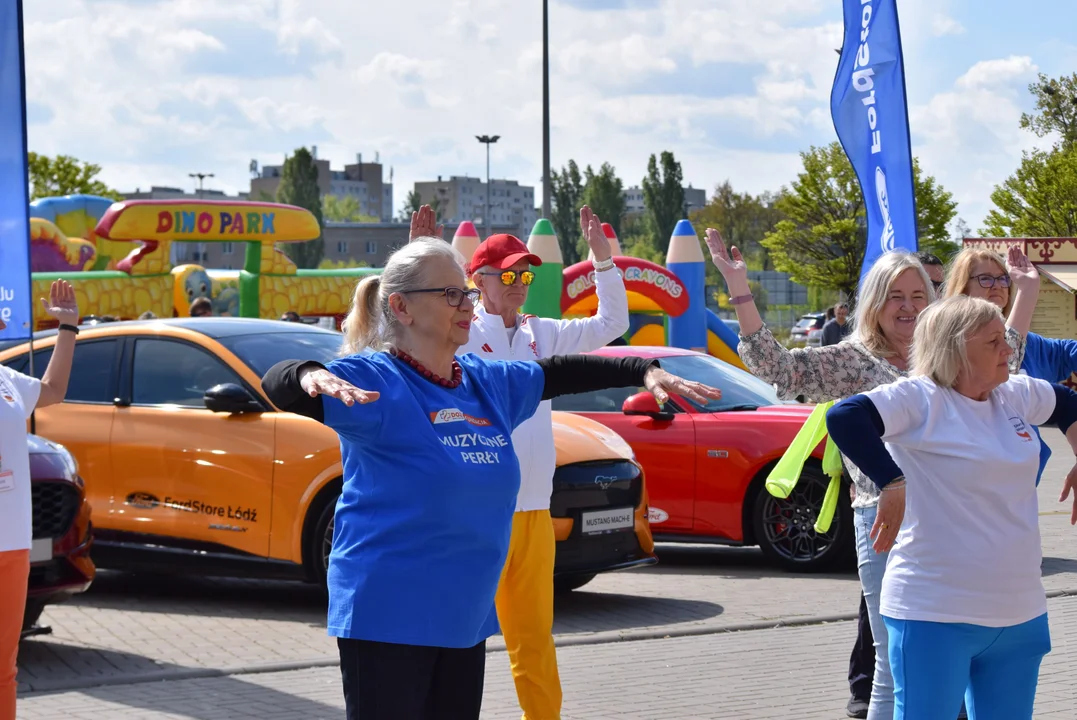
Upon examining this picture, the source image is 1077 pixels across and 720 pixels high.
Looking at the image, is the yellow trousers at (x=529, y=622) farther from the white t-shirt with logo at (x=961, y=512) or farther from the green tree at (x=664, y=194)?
the green tree at (x=664, y=194)

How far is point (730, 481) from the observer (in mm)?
10000

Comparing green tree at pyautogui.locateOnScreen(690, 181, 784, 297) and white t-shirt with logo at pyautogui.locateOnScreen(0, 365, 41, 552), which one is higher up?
green tree at pyautogui.locateOnScreen(690, 181, 784, 297)

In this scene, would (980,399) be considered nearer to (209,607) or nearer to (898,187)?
(898,187)

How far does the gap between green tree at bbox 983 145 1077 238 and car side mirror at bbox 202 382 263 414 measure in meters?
33.7

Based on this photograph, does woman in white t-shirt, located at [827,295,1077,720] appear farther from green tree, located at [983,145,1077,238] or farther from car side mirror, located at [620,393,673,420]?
green tree, located at [983,145,1077,238]

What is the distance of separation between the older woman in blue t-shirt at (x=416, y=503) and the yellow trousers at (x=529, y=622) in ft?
5.36

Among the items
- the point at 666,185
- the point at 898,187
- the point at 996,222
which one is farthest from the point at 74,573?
the point at 666,185

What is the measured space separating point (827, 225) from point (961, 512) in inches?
1997

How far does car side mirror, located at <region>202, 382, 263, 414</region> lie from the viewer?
835cm

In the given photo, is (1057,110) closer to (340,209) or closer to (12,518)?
(12,518)

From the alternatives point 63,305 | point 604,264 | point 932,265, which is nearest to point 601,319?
point 604,264

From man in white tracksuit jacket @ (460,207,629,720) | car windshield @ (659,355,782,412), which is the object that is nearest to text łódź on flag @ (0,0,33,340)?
man in white tracksuit jacket @ (460,207,629,720)

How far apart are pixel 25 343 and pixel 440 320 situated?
22.2 ft

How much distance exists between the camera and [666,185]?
89.2 metres
